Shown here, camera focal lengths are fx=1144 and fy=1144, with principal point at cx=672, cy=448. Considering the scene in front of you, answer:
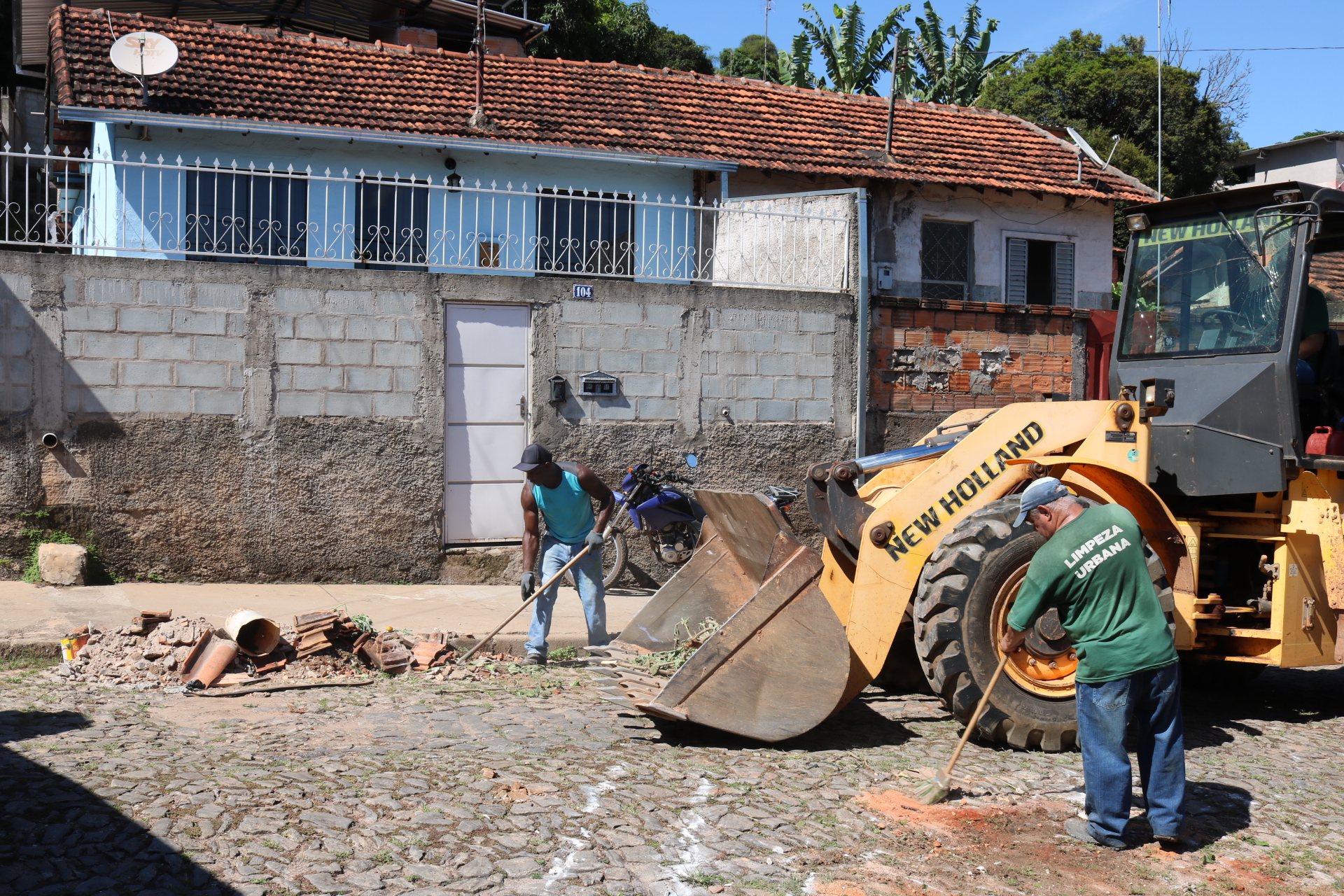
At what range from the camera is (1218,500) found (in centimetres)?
709

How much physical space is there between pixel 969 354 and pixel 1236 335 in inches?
244

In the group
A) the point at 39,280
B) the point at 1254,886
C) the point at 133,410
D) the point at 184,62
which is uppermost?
the point at 184,62

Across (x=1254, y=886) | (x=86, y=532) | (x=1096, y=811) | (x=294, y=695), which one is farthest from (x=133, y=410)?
(x=1254, y=886)

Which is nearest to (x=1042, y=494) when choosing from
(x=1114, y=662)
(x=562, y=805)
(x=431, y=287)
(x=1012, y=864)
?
(x=1114, y=662)

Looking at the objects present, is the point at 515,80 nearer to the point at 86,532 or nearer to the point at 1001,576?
the point at 86,532

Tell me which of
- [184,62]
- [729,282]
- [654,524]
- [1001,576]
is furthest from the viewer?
[184,62]

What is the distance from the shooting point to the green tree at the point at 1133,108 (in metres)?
27.5

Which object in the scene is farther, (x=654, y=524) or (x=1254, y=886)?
(x=654, y=524)

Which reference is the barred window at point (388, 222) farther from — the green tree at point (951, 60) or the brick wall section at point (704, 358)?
the green tree at point (951, 60)

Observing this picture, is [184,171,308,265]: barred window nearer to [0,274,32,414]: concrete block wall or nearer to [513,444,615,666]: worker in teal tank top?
[0,274,32,414]: concrete block wall

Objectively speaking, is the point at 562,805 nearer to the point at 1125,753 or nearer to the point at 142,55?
the point at 1125,753

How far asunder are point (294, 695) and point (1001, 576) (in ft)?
13.9

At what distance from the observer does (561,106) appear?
52.3ft

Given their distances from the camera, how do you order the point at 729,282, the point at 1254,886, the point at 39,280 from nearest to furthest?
1. the point at 1254,886
2. the point at 39,280
3. the point at 729,282
